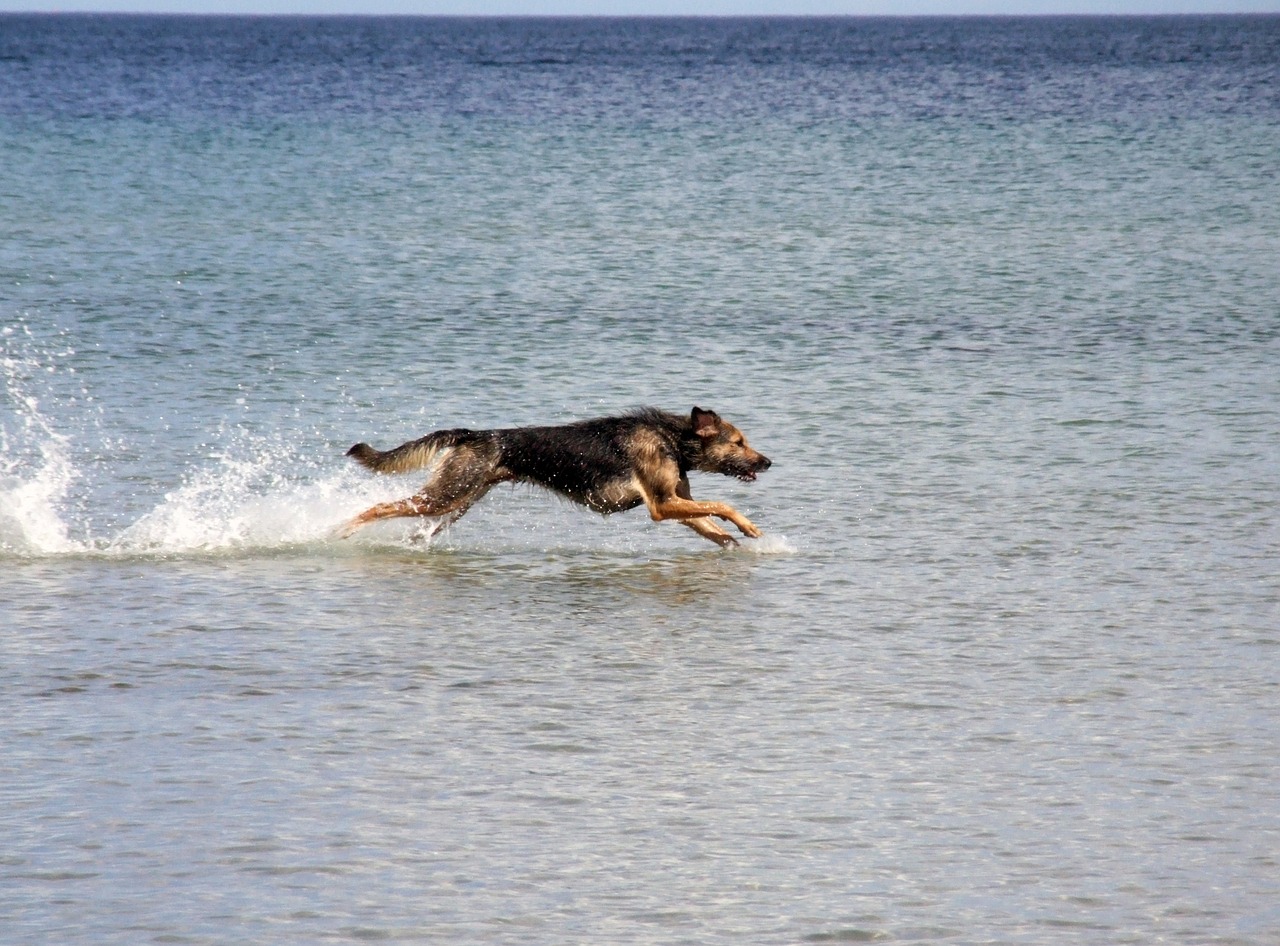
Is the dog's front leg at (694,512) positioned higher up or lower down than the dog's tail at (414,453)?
lower down

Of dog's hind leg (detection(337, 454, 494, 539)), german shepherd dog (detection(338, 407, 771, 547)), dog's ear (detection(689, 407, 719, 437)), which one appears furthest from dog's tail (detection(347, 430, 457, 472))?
dog's ear (detection(689, 407, 719, 437))

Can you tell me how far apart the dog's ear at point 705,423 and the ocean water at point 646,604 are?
2.46 feet

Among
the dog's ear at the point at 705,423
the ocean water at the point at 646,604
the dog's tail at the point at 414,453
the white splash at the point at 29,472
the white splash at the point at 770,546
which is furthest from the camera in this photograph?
the dog's ear at the point at 705,423

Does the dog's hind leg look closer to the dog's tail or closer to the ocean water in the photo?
the dog's tail

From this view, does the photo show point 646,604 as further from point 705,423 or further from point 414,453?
point 414,453

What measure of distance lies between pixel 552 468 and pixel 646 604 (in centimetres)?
148

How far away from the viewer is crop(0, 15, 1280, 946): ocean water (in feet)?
19.1

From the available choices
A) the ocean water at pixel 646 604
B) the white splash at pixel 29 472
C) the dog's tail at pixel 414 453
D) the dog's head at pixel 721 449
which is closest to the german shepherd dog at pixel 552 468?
the dog's tail at pixel 414 453

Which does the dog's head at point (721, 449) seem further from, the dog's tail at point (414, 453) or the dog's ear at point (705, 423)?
the dog's tail at point (414, 453)

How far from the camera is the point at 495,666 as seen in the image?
827 cm

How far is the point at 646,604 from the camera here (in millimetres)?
9594

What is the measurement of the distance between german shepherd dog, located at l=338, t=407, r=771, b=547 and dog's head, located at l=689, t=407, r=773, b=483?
0.38 ft

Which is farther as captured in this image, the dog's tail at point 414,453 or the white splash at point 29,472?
the dog's tail at point 414,453

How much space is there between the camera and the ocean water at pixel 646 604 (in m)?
5.83
